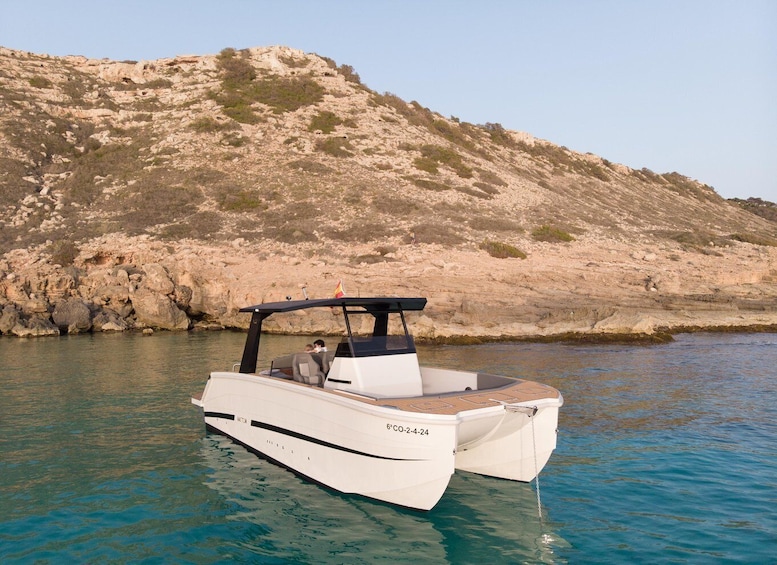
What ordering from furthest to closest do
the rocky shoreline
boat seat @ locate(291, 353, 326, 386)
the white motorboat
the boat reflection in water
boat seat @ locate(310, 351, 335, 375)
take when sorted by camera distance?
the rocky shoreline
boat seat @ locate(310, 351, 335, 375)
boat seat @ locate(291, 353, 326, 386)
the white motorboat
the boat reflection in water

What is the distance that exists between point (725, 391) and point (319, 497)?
12954 mm

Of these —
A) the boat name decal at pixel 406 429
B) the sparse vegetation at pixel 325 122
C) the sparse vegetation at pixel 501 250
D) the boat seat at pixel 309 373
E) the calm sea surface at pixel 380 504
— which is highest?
the sparse vegetation at pixel 325 122

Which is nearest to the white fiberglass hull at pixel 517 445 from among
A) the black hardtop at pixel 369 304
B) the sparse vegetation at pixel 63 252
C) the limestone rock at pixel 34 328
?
the black hardtop at pixel 369 304

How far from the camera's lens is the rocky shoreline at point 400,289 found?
2992cm

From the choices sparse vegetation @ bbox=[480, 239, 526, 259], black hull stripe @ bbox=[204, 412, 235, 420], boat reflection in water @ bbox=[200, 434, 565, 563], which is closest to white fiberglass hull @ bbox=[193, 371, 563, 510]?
boat reflection in water @ bbox=[200, 434, 565, 563]

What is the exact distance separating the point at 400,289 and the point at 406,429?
81.4ft

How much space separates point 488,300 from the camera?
103ft

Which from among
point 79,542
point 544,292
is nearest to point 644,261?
point 544,292

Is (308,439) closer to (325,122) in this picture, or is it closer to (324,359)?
(324,359)

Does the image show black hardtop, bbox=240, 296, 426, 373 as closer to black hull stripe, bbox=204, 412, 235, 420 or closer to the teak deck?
black hull stripe, bbox=204, 412, 235, 420

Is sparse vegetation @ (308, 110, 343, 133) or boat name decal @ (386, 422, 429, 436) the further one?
sparse vegetation @ (308, 110, 343, 133)

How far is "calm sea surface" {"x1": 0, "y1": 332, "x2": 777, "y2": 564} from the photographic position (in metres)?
7.13

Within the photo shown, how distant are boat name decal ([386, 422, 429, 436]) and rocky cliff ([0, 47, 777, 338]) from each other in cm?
2115

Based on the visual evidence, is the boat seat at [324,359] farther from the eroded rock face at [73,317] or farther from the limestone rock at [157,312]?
the eroded rock face at [73,317]
